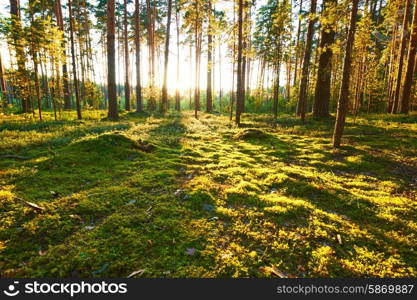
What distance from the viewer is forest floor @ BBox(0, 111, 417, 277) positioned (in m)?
2.86

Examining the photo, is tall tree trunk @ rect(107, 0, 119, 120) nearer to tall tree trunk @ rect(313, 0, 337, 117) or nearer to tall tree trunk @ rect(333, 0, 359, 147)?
tall tree trunk @ rect(333, 0, 359, 147)

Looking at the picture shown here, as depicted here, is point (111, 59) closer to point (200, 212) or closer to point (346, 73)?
point (346, 73)

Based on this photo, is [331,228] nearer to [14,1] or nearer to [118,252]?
[118,252]

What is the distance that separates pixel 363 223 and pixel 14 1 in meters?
25.2

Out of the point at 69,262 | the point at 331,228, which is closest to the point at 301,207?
the point at 331,228

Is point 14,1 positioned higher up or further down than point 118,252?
higher up

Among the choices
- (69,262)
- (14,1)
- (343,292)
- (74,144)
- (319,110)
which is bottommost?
(343,292)

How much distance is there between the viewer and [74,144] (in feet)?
24.5

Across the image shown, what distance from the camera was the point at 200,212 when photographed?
14.0 feet

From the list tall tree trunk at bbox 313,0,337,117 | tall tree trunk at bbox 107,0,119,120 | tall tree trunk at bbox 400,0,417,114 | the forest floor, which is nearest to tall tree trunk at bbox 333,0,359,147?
the forest floor

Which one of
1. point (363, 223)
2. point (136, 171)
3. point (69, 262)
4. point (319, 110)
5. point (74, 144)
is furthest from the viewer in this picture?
point (319, 110)

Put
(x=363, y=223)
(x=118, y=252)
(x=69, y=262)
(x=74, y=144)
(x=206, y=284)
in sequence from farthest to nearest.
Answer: (x=74, y=144) < (x=363, y=223) < (x=118, y=252) < (x=69, y=262) < (x=206, y=284)

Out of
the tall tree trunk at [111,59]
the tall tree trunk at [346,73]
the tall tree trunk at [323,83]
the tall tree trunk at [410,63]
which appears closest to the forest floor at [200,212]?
the tall tree trunk at [346,73]

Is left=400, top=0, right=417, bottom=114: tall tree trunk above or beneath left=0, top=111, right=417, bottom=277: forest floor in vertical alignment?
above
